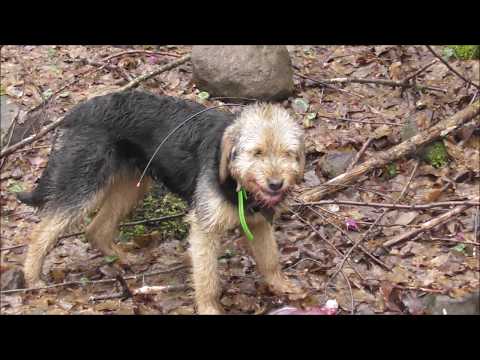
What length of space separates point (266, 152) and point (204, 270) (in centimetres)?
159

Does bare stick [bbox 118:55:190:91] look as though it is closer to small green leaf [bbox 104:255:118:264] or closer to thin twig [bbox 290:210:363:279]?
small green leaf [bbox 104:255:118:264]

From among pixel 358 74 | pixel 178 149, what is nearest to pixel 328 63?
pixel 358 74

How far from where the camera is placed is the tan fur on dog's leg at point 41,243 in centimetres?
677

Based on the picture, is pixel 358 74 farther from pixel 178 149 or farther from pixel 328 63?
pixel 178 149

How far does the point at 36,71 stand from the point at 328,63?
4.97 metres

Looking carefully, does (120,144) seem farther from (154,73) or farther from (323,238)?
(154,73)

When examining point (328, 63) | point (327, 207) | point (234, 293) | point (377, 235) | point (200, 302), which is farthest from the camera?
point (328, 63)

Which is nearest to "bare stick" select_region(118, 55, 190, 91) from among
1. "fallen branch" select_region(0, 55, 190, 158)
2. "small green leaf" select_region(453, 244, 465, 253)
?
"fallen branch" select_region(0, 55, 190, 158)

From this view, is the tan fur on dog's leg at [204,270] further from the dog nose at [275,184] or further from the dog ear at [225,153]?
the dog nose at [275,184]

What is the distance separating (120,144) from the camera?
6773mm

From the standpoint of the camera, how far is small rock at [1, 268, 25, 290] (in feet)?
22.0

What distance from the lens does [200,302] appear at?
6.36 m

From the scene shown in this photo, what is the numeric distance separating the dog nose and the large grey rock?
4492mm

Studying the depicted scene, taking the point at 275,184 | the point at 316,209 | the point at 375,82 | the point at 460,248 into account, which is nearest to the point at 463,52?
the point at 375,82
